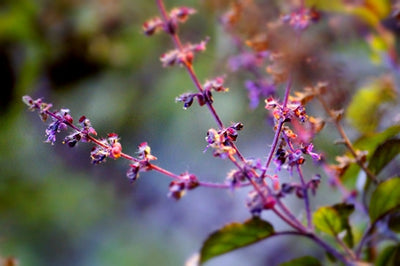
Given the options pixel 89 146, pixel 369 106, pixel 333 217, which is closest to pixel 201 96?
pixel 333 217

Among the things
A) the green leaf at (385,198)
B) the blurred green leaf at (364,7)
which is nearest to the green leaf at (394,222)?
the green leaf at (385,198)

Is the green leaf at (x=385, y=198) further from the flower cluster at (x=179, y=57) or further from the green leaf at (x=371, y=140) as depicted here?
the flower cluster at (x=179, y=57)

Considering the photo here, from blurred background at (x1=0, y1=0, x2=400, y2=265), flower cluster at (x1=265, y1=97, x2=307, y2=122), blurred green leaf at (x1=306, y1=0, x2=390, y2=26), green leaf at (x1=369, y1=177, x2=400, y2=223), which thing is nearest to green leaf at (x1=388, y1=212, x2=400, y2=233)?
green leaf at (x1=369, y1=177, x2=400, y2=223)

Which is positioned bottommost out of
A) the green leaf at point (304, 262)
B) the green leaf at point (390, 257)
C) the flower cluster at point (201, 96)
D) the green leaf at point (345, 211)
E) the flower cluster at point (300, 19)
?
the green leaf at point (390, 257)

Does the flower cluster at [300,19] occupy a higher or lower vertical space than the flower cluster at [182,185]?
higher

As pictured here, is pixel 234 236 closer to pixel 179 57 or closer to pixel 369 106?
pixel 179 57

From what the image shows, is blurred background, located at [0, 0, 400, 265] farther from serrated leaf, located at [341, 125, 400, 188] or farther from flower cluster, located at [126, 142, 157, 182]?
flower cluster, located at [126, 142, 157, 182]

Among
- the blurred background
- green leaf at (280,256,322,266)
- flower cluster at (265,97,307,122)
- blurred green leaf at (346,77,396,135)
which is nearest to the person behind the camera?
flower cluster at (265,97,307,122)
